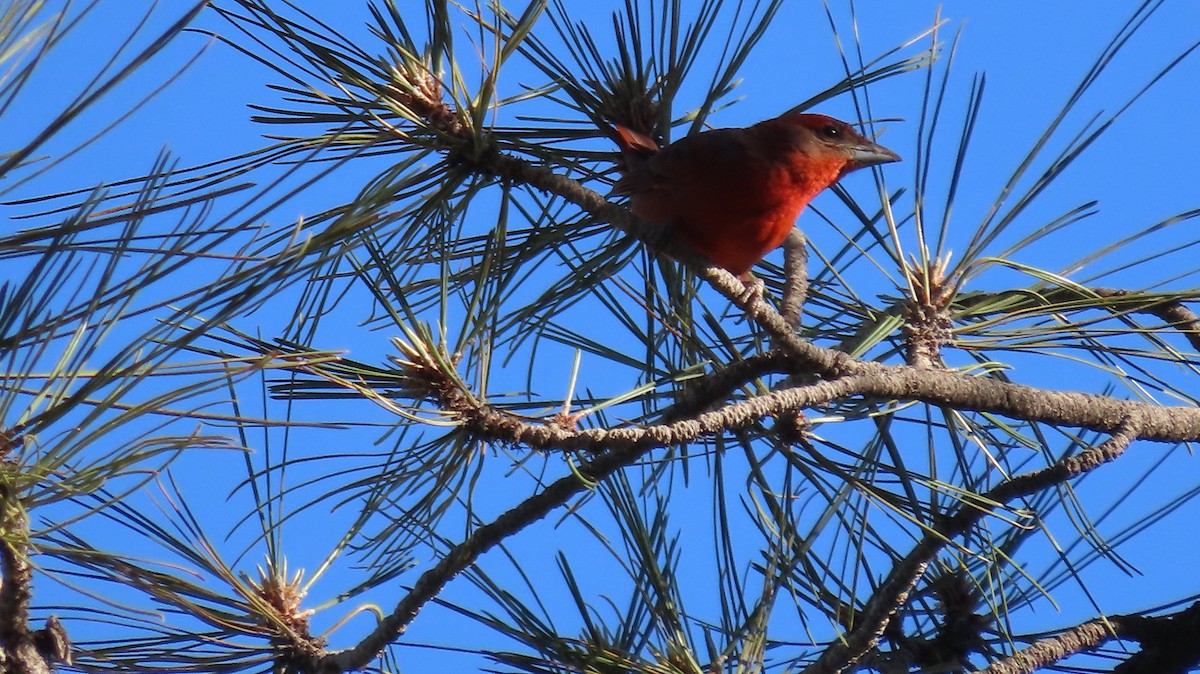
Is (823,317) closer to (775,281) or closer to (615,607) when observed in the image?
(775,281)

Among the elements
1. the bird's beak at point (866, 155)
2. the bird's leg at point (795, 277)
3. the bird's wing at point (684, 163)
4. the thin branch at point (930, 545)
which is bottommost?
the thin branch at point (930, 545)

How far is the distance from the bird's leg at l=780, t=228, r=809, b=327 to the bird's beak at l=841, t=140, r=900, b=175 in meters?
0.45

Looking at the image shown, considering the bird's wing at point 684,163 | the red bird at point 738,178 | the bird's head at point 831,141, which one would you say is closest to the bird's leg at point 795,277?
the red bird at point 738,178

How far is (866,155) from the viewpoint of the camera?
2.63 meters

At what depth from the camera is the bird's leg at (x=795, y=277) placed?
1.91 m

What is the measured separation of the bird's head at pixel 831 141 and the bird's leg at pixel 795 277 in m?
0.39

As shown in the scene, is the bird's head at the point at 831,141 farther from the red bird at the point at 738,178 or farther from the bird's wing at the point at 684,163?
the bird's wing at the point at 684,163

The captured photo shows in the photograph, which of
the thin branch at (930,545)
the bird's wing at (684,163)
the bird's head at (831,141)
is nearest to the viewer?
the thin branch at (930,545)

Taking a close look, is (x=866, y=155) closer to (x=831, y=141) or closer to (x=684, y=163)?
(x=831, y=141)

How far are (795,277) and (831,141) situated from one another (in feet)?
2.37

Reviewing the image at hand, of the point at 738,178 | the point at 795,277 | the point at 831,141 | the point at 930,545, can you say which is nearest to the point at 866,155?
the point at 831,141

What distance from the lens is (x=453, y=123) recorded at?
5.82ft

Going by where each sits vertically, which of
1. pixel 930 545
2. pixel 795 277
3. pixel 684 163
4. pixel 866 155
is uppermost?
pixel 866 155

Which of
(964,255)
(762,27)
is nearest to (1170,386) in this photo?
(964,255)
